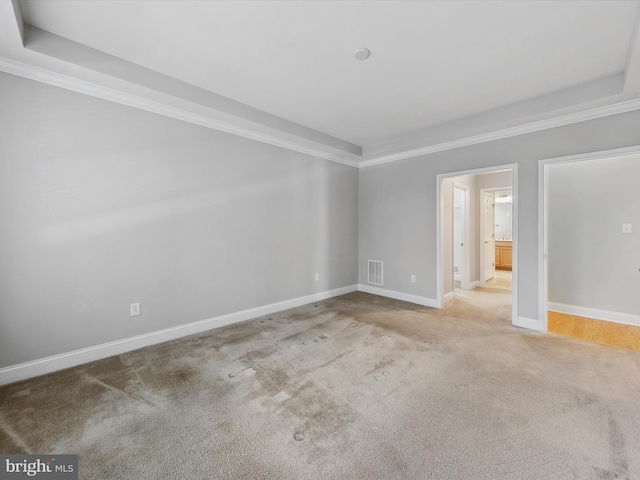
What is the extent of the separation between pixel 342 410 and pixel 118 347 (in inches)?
90.7

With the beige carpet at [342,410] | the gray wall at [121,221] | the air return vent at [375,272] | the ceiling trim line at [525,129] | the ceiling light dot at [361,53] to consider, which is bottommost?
the beige carpet at [342,410]

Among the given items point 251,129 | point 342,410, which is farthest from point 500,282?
point 251,129

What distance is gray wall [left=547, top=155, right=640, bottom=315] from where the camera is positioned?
3.51 meters

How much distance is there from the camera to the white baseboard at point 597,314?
354 centimetres

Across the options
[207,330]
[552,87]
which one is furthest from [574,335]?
[207,330]

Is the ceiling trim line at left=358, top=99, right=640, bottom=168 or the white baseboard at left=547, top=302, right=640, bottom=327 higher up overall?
the ceiling trim line at left=358, top=99, right=640, bottom=168

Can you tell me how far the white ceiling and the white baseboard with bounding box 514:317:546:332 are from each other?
7.91ft

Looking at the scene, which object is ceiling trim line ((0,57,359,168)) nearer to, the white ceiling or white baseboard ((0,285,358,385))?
the white ceiling

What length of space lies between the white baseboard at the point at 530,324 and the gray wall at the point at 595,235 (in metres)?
1.22

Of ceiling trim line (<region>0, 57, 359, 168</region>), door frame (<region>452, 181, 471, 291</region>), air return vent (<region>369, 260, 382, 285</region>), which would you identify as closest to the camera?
ceiling trim line (<region>0, 57, 359, 168</region>)

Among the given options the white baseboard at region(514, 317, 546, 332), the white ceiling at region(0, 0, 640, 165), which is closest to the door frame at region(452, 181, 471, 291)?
the white baseboard at region(514, 317, 546, 332)

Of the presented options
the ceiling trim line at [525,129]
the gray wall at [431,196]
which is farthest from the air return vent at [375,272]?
the ceiling trim line at [525,129]

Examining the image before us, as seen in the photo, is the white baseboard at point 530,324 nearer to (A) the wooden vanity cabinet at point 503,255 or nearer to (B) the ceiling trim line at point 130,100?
(B) the ceiling trim line at point 130,100

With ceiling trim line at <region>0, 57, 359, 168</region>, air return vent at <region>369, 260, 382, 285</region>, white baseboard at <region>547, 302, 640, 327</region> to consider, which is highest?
ceiling trim line at <region>0, 57, 359, 168</region>
